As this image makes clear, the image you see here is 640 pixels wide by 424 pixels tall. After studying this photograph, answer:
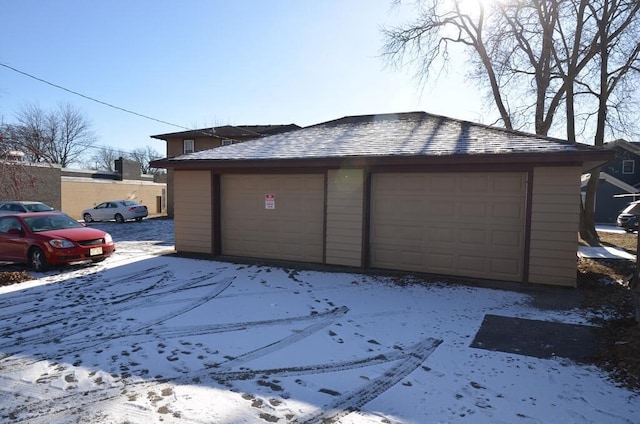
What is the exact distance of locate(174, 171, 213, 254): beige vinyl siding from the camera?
35.7ft

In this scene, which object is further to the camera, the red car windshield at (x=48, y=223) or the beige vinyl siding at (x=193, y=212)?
the beige vinyl siding at (x=193, y=212)

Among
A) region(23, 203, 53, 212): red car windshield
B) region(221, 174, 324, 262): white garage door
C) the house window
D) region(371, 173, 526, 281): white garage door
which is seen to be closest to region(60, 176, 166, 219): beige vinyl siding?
the house window

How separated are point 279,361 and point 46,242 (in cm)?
720

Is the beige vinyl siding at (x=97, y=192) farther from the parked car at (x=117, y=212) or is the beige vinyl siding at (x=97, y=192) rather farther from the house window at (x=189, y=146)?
the house window at (x=189, y=146)

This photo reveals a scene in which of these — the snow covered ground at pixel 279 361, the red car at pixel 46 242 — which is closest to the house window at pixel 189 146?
the red car at pixel 46 242

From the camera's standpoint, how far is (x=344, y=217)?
9305mm

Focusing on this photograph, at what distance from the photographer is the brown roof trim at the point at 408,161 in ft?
22.9

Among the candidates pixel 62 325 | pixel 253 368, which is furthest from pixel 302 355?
pixel 62 325

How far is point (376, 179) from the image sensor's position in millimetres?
9164

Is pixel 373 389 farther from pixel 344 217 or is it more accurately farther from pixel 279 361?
pixel 344 217

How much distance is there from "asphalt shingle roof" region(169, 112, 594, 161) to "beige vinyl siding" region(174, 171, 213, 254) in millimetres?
649

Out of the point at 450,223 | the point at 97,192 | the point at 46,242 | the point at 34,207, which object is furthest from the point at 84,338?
the point at 97,192

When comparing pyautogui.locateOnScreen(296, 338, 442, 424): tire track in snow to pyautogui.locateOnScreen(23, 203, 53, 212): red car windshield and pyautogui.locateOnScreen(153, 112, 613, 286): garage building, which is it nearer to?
pyautogui.locateOnScreen(153, 112, 613, 286): garage building

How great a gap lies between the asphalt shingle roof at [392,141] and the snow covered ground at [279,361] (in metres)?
2.79
